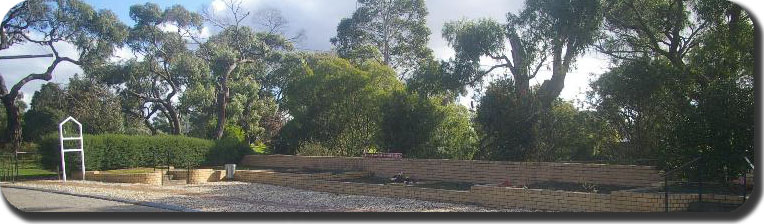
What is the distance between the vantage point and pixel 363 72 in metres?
22.6

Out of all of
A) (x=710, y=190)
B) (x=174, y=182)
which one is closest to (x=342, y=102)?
(x=174, y=182)

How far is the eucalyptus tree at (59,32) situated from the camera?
2403cm

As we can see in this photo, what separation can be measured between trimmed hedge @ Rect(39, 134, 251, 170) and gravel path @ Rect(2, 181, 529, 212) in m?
4.15

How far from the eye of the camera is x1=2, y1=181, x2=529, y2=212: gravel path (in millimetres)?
11062

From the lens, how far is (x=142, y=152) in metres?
23.3

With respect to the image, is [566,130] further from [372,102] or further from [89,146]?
[89,146]

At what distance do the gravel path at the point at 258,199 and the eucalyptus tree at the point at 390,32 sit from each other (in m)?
19.4

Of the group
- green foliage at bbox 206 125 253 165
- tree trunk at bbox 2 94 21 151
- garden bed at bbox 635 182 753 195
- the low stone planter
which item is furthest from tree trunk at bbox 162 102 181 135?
garden bed at bbox 635 182 753 195

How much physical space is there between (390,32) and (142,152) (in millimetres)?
17095

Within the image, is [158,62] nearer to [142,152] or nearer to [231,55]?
[231,55]

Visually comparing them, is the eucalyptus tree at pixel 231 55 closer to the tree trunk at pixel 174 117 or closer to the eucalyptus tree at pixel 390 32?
the tree trunk at pixel 174 117

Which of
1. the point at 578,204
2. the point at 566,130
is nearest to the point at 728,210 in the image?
the point at 578,204

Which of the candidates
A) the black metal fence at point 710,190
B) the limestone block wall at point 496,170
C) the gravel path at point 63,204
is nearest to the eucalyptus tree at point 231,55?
the limestone block wall at point 496,170

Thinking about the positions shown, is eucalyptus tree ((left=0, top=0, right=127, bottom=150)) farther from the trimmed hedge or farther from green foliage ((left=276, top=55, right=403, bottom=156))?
green foliage ((left=276, top=55, right=403, bottom=156))
